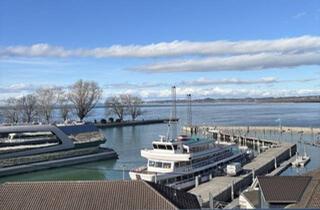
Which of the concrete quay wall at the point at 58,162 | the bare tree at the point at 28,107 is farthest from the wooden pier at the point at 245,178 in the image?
the bare tree at the point at 28,107

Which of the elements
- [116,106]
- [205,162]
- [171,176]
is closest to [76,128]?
[205,162]

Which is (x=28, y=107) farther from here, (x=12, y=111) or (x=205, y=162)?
(x=205, y=162)

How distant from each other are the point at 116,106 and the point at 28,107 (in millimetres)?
22879

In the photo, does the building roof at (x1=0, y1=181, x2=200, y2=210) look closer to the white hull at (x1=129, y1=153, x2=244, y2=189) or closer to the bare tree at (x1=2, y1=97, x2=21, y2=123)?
the white hull at (x1=129, y1=153, x2=244, y2=189)

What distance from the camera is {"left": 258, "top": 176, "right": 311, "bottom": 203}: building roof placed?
1761cm

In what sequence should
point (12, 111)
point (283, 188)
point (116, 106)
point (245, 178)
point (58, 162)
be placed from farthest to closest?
point (116, 106) → point (12, 111) → point (58, 162) → point (245, 178) → point (283, 188)

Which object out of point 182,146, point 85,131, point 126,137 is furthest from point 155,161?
point 126,137

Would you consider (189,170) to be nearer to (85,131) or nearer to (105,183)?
(105,183)

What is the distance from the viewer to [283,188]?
60.0 feet

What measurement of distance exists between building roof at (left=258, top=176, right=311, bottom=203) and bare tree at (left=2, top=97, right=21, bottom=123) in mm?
63927

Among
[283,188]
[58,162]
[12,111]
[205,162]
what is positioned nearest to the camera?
[283,188]

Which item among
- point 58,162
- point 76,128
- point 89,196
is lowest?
point 58,162

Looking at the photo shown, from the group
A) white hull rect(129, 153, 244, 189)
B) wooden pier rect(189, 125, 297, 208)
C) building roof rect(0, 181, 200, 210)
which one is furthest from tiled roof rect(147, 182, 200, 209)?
white hull rect(129, 153, 244, 189)

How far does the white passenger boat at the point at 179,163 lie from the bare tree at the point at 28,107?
4963 cm
